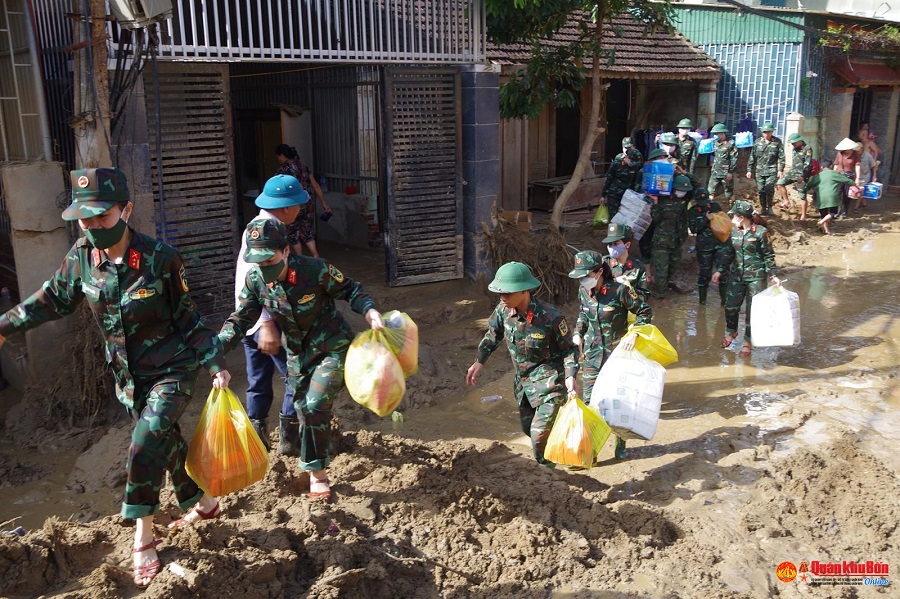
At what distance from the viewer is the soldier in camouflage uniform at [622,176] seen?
11203mm

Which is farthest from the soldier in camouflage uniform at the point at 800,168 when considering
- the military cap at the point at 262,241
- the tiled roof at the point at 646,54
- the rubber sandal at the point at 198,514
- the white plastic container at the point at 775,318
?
the rubber sandal at the point at 198,514

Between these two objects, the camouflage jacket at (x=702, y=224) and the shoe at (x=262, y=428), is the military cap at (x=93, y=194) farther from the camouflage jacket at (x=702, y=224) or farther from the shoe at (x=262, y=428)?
the camouflage jacket at (x=702, y=224)

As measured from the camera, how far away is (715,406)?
23.1 feet

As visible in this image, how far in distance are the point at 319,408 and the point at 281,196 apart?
1.34 metres

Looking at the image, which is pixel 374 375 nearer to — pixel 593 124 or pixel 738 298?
pixel 738 298

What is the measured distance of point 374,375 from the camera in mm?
4367

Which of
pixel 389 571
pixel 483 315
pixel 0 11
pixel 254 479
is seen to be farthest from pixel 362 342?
pixel 0 11

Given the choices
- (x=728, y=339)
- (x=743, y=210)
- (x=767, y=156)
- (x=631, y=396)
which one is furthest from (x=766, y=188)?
(x=631, y=396)

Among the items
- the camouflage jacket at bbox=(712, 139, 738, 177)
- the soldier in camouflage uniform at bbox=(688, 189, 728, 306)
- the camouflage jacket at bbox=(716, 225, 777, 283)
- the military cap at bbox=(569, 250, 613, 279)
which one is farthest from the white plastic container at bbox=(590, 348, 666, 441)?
the camouflage jacket at bbox=(712, 139, 738, 177)

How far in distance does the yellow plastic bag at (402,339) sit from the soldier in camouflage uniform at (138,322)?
1005 millimetres

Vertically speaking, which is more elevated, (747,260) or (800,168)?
(800,168)

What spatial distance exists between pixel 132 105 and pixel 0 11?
7.17ft

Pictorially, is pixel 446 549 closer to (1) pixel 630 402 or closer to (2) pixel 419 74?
(1) pixel 630 402

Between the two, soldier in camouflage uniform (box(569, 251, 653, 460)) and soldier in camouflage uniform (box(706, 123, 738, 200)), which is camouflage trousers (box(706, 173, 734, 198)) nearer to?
soldier in camouflage uniform (box(706, 123, 738, 200))
